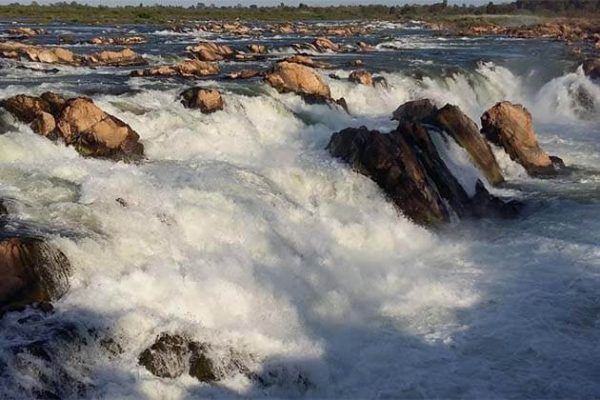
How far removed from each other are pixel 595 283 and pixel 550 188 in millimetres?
6873

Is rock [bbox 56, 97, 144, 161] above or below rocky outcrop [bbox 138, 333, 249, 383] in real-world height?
above

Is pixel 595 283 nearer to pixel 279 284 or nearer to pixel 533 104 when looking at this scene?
pixel 279 284

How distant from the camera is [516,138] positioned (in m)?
21.3

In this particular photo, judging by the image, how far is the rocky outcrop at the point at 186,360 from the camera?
29.9ft

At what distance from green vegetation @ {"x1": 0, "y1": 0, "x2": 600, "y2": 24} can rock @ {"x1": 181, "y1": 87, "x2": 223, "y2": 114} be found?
7627cm

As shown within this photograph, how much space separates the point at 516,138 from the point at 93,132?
1303 centimetres

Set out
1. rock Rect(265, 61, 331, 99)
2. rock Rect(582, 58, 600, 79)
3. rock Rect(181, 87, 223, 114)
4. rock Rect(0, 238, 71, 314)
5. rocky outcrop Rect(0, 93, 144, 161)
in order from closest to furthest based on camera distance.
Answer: rock Rect(0, 238, 71, 314) < rocky outcrop Rect(0, 93, 144, 161) < rock Rect(181, 87, 223, 114) < rock Rect(265, 61, 331, 99) < rock Rect(582, 58, 600, 79)

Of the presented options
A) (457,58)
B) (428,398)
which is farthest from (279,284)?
(457,58)

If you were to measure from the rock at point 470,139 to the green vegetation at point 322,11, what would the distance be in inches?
3109

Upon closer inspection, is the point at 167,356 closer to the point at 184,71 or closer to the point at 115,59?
the point at 184,71

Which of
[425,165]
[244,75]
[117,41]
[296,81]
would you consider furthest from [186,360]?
[117,41]

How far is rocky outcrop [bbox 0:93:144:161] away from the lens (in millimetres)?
15836

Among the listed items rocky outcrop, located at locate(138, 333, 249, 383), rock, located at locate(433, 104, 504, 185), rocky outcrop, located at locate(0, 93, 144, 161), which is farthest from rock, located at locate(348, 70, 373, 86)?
rocky outcrop, located at locate(138, 333, 249, 383)

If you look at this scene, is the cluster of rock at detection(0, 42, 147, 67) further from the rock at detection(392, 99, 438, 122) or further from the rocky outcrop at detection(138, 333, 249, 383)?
the rocky outcrop at detection(138, 333, 249, 383)
